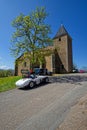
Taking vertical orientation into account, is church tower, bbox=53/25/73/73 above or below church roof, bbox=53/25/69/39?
below

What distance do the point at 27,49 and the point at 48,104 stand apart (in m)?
16.2

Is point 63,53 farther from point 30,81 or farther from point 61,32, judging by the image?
point 30,81

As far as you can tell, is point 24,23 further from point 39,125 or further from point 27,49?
point 39,125

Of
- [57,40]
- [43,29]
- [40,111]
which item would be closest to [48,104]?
[40,111]

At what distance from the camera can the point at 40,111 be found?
691 centimetres

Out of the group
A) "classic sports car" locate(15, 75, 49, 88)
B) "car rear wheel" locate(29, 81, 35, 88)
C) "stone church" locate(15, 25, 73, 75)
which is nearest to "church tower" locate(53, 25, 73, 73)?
"stone church" locate(15, 25, 73, 75)

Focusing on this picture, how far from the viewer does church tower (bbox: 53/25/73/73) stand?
38.4 m

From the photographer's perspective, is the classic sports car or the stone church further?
the stone church

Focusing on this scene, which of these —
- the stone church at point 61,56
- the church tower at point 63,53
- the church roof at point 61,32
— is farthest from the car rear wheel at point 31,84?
the church roof at point 61,32

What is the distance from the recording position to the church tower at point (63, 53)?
3844 cm

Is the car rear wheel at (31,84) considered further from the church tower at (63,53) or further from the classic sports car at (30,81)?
the church tower at (63,53)

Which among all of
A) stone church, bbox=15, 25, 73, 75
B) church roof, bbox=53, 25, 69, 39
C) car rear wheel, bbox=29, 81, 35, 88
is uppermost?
church roof, bbox=53, 25, 69, 39

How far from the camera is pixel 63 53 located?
39.1 metres

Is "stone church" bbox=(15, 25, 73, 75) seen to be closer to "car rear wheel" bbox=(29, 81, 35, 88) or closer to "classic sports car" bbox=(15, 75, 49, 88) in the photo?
"classic sports car" bbox=(15, 75, 49, 88)
